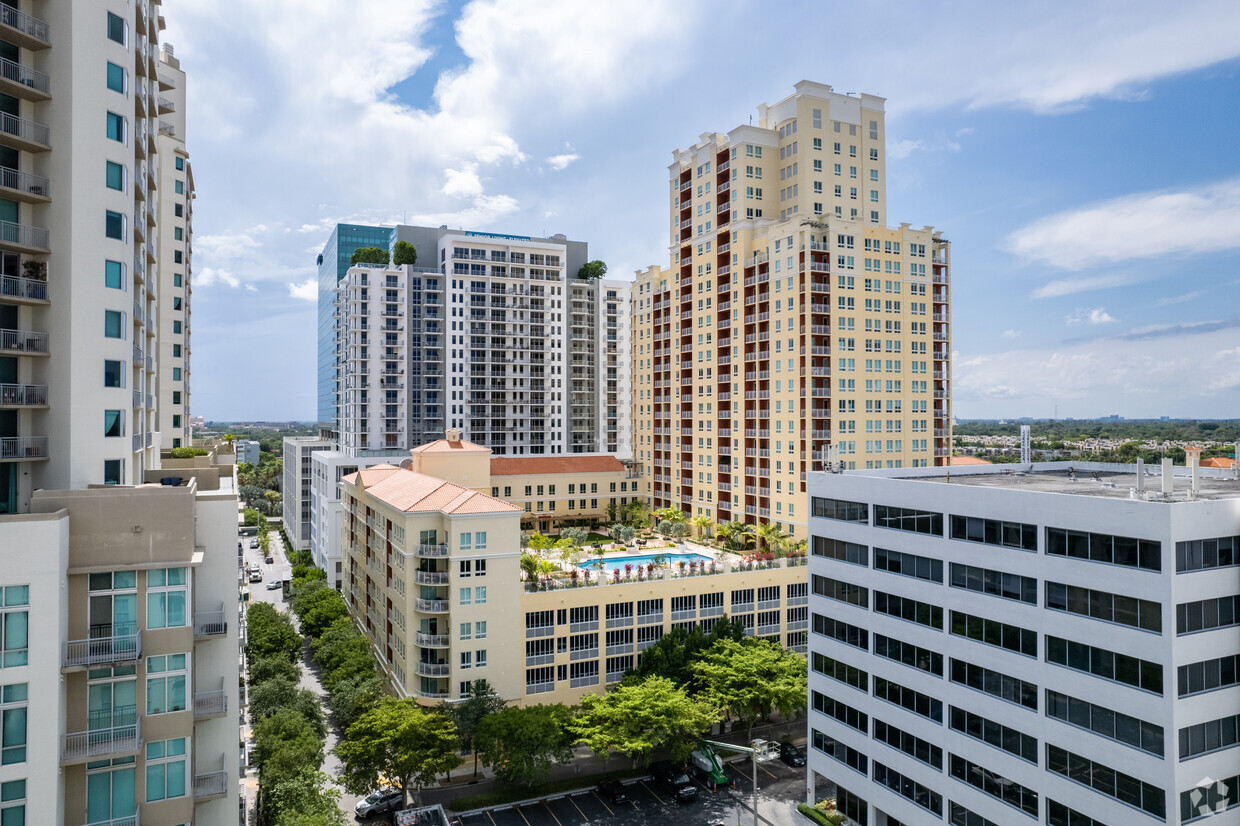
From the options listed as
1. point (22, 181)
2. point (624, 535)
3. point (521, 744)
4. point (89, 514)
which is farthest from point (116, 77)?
point (624, 535)

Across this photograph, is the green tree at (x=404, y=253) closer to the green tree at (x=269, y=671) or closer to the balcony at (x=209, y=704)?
the green tree at (x=269, y=671)

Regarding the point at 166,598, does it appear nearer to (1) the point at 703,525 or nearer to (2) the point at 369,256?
(1) the point at 703,525

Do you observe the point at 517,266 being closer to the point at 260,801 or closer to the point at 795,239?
the point at 795,239

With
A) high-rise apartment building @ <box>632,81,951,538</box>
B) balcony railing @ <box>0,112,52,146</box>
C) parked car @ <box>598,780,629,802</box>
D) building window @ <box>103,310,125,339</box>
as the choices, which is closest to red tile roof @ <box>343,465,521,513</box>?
parked car @ <box>598,780,629,802</box>

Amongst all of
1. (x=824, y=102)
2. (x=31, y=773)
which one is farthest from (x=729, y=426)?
(x=31, y=773)

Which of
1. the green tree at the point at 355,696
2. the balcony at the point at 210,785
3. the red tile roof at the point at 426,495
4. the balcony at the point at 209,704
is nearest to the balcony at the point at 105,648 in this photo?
the balcony at the point at 209,704

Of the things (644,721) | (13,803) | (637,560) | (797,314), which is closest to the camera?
(13,803)

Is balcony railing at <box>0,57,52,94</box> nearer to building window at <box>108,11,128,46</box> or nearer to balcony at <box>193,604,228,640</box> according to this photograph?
building window at <box>108,11,128,46</box>
